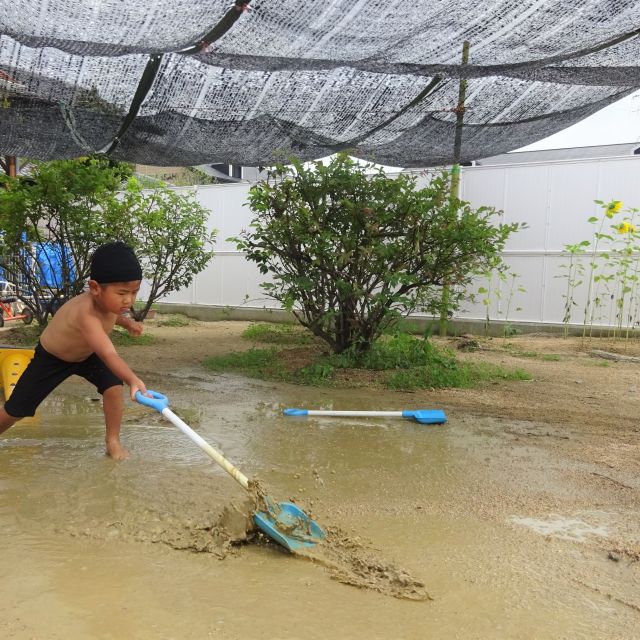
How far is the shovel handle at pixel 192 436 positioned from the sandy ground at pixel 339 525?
22 centimetres

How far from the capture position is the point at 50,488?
274 cm

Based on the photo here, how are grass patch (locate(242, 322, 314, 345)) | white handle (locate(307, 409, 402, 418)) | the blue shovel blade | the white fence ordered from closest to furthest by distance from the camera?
the blue shovel blade → white handle (locate(307, 409, 402, 418)) → grass patch (locate(242, 322, 314, 345)) → the white fence

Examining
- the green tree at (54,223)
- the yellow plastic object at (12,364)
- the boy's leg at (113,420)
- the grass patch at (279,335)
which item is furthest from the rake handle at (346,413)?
the green tree at (54,223)

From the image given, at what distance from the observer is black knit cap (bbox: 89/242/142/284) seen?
2957 mm

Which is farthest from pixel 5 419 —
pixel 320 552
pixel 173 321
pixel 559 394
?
pixel 173 321

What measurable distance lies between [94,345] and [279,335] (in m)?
5.38

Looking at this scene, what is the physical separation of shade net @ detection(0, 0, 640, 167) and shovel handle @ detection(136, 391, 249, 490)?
9.02 feet

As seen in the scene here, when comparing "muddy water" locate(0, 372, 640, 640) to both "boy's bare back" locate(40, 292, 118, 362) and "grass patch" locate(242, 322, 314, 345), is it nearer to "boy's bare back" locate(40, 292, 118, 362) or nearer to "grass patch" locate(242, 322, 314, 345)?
"boy's bare back" locate(40, 292, 118, 362)

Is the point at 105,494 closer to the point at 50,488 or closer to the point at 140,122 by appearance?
the point at 50,488

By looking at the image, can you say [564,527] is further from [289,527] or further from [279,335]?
[279,335]

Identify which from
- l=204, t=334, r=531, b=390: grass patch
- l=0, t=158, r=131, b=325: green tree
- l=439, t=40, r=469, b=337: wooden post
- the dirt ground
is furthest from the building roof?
l=0, t=158, r=131, b=325: green tree

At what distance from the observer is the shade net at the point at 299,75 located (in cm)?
420

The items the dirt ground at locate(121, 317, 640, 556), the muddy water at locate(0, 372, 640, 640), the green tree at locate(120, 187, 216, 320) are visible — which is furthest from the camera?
the green tree at locate(120, 187, 216, 320)

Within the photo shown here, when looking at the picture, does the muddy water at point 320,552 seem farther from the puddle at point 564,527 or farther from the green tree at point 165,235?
the green tree at point 165,235
